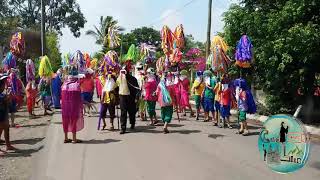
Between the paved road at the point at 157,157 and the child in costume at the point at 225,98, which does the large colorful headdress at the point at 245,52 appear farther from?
the paved road at the point at 157,157

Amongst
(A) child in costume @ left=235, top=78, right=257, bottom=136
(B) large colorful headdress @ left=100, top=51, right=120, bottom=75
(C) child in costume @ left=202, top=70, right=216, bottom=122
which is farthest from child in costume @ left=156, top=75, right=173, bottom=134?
(C) child in costume @ left=202, top=70, right=216, bottom=122

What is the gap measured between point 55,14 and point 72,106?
54.5 metres

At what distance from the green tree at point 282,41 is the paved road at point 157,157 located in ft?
10.1

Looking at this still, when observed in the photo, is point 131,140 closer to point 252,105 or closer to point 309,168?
point 252,105

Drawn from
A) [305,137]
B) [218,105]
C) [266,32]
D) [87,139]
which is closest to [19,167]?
[87,139]

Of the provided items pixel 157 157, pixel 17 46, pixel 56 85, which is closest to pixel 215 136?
pixel 157 157

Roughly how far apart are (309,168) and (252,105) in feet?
11.4

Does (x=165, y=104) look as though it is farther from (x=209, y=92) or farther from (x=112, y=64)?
(x=209, y=92)

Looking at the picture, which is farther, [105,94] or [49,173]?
[105,94]

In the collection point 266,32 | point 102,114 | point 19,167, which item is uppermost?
point 266,32

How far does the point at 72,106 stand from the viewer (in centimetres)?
1019

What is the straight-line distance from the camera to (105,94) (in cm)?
1219

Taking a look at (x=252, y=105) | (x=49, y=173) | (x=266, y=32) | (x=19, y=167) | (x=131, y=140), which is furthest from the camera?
(x=266, y=32)

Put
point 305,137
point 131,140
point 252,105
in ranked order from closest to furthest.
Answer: point 305,137, point 131,140, point 252,105
